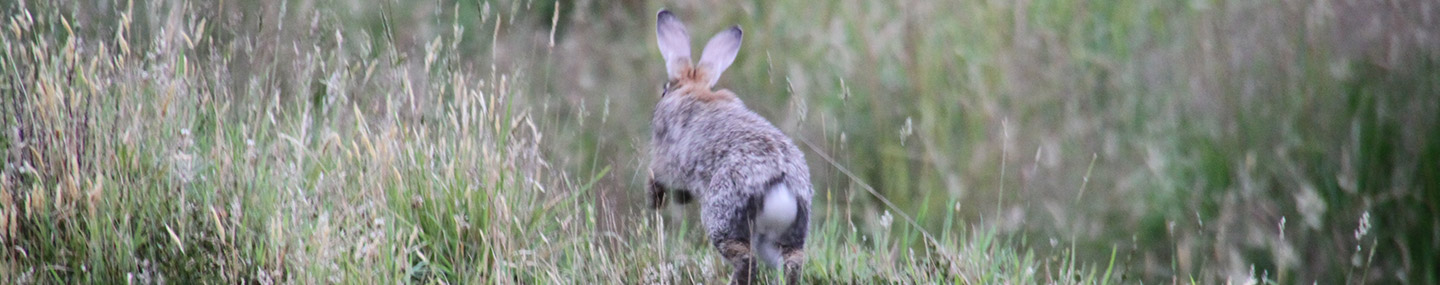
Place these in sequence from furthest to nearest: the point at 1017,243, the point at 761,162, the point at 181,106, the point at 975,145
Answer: the point at 975,145 < the point at 1017,243 < the point at 181,106 < the point at 761,162

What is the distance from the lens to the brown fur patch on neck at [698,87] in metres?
3.52

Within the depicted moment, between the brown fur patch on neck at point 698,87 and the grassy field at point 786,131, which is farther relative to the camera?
the brown fur patch on neck at point 698,87

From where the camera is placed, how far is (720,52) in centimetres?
373

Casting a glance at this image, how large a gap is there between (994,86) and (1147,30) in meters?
0.50

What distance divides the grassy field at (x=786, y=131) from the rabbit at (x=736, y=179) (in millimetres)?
116

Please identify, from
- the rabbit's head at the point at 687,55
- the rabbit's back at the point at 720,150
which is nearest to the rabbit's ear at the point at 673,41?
the rabbit's head at the point at 687,55

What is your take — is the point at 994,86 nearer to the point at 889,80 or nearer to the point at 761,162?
the point at 889,80

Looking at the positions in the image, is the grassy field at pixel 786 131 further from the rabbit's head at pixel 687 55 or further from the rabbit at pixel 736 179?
the rabbit's head at pixel 687 55

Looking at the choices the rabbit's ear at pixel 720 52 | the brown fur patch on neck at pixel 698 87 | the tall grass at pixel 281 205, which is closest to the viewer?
the tall grass at pixel 281 205

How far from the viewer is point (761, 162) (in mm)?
2795

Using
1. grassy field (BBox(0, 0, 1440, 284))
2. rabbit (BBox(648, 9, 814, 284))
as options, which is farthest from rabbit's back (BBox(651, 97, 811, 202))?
grassy field (BBox(0, 0, 1440, 284))

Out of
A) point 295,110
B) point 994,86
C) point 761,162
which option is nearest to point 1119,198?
point 994,86

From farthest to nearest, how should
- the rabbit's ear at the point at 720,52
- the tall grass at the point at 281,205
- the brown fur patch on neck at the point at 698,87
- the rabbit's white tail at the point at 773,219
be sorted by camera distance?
the rabbit's ear at the point at 720,52 → the brown fur patch on neck at the point at 698,87 → the rabbit's white tail at the point at 773,219 → the tall grass at the point at 281,205

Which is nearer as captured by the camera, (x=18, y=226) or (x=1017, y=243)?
(x=18, y=226)
